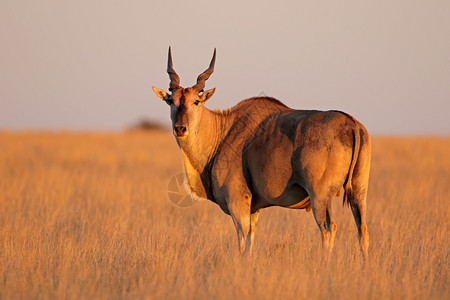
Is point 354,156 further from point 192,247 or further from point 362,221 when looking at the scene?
point 192,247

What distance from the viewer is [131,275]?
711cm

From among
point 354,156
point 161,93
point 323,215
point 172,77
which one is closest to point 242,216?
point 323,215

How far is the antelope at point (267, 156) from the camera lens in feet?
25.2

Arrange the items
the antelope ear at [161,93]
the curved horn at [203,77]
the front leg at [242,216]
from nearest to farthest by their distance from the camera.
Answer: the front leg at [242,216] → the antelope ear at [161,93] → the curved horn at [203,77]

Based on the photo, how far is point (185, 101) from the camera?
8492mm

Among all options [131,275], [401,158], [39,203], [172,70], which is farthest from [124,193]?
[401,158]

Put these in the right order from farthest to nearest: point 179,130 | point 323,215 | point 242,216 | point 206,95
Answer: point 206,95
point 242,216
point 179,130
point 323,215

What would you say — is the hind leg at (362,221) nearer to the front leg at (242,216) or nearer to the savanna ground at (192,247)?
the savanna ground at (192,247)

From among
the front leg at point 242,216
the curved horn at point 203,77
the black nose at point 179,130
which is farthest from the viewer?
the curved horn at point 203,77

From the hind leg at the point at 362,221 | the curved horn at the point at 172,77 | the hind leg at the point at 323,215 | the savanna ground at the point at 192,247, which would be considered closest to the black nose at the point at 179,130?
the curved horn at the point at 172,77

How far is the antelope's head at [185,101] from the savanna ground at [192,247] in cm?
174

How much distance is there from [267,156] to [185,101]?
1.44 metres

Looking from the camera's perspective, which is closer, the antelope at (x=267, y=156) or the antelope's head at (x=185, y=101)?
the antelope at (x=267, y=156)

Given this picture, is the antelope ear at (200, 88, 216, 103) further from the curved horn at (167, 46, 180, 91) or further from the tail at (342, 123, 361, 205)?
the tail at (342, 123, 361, 205)
